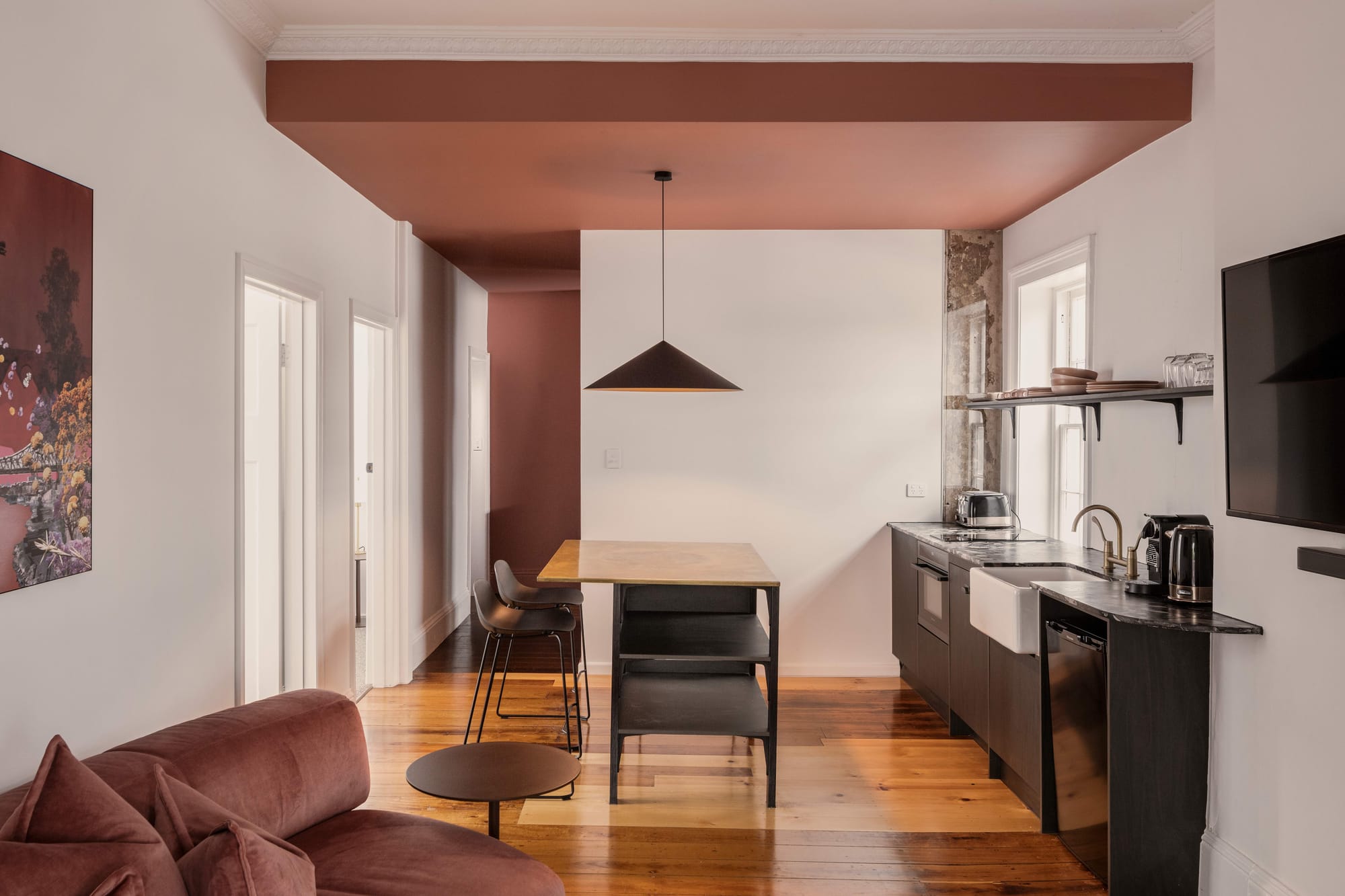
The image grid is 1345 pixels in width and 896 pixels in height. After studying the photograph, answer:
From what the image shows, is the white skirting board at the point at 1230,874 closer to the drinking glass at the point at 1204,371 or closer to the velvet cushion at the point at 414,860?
the drinking glass at the point at 1204,371

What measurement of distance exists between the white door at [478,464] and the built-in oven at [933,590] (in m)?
3.56

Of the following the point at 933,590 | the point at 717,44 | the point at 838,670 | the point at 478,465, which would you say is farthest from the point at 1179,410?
the point at 478,465

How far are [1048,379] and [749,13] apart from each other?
2606mm

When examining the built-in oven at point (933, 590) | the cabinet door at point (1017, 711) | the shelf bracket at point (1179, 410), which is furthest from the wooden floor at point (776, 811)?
the shelf bracket at point (1179, 410)

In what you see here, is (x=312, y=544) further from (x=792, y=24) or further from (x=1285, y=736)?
(x=1285, y=736)

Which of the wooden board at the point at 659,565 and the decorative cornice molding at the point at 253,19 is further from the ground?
the decorative cornice molding at the point at 253,19

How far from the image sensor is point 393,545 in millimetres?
4805

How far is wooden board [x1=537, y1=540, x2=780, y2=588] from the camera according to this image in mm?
3363

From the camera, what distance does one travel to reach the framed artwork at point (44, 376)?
6.38ft

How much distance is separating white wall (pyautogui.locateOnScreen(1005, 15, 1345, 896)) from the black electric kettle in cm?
9

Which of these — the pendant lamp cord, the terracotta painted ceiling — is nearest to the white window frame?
the terracotta painted ceiling

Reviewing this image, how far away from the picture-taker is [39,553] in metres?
2.06

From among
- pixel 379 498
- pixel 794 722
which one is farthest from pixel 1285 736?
pixel 379 498

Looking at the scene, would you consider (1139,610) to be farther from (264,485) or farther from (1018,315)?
(264,485)
